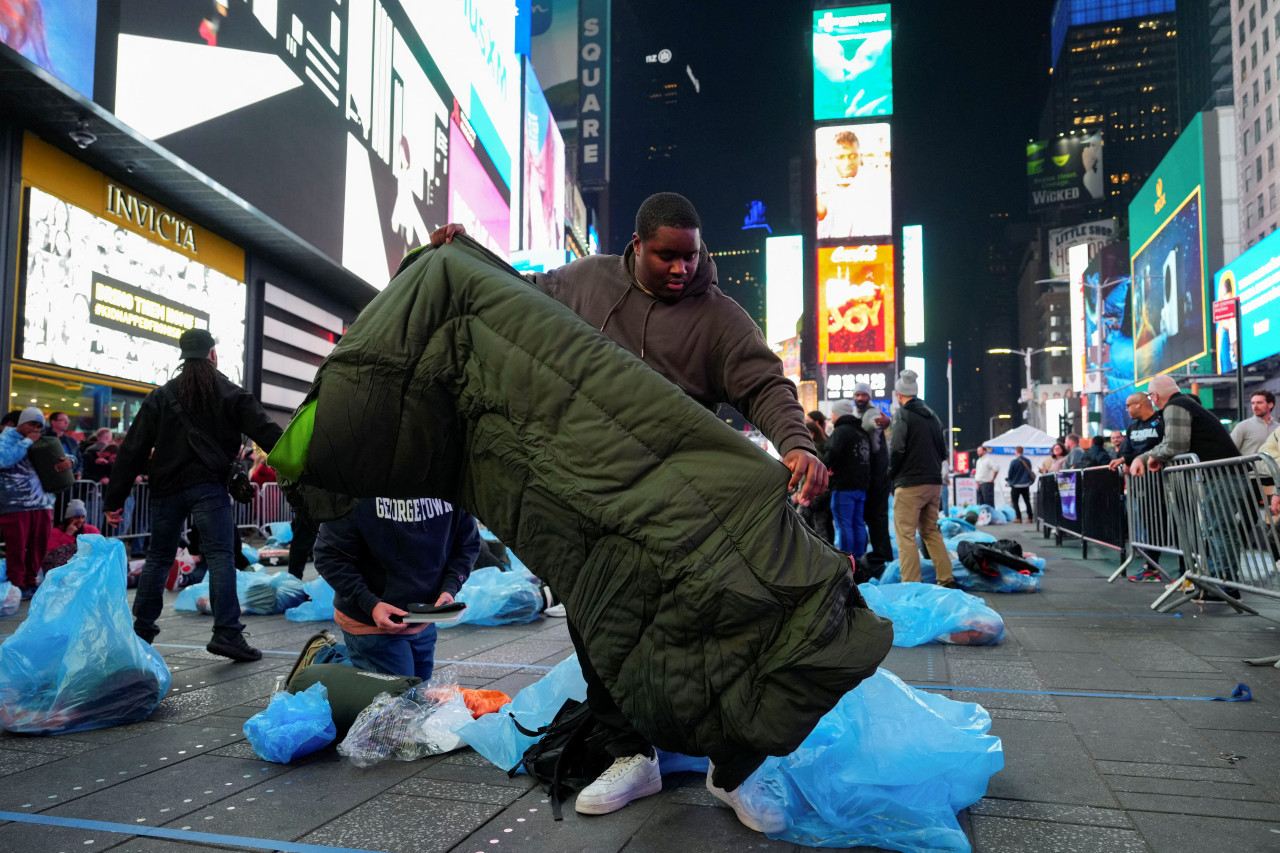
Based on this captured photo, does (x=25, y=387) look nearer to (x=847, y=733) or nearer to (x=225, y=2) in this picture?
(x=225, y=2)

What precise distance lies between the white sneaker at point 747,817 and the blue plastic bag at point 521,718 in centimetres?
78

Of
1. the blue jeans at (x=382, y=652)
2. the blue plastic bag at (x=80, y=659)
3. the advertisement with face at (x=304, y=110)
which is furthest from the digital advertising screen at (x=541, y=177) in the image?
the blue jeans at (x=382, y=652)

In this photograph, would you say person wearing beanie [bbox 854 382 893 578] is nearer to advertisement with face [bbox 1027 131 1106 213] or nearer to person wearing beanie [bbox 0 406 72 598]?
person wearing beanie [bbox 0 406 72 598]

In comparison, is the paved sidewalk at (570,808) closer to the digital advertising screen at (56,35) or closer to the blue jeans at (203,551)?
the blue jeans at (203,551)

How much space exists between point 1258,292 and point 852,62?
3264 cm

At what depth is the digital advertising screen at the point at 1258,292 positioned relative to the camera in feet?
81.0

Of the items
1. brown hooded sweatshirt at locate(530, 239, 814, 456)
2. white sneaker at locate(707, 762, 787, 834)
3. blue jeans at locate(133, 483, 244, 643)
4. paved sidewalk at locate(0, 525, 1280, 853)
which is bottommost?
paved sidewalk at locate(0, 525, 1280, 853)

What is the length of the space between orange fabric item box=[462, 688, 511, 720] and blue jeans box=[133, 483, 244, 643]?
6.70 feet

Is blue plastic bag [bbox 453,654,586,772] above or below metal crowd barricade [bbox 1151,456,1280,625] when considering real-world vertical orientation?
below

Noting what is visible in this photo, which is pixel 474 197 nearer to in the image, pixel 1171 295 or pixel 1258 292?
pixel 1258 292

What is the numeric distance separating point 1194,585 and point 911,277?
7063cm

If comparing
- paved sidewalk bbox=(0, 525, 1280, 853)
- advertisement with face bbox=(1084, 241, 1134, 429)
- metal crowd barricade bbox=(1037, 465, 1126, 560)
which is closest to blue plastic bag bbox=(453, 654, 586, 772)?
paved sidewalk bbox=(0, 525, 1280, 853)

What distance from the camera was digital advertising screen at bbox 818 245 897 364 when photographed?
47.6 m

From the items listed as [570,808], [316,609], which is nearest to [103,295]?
[316,609]
